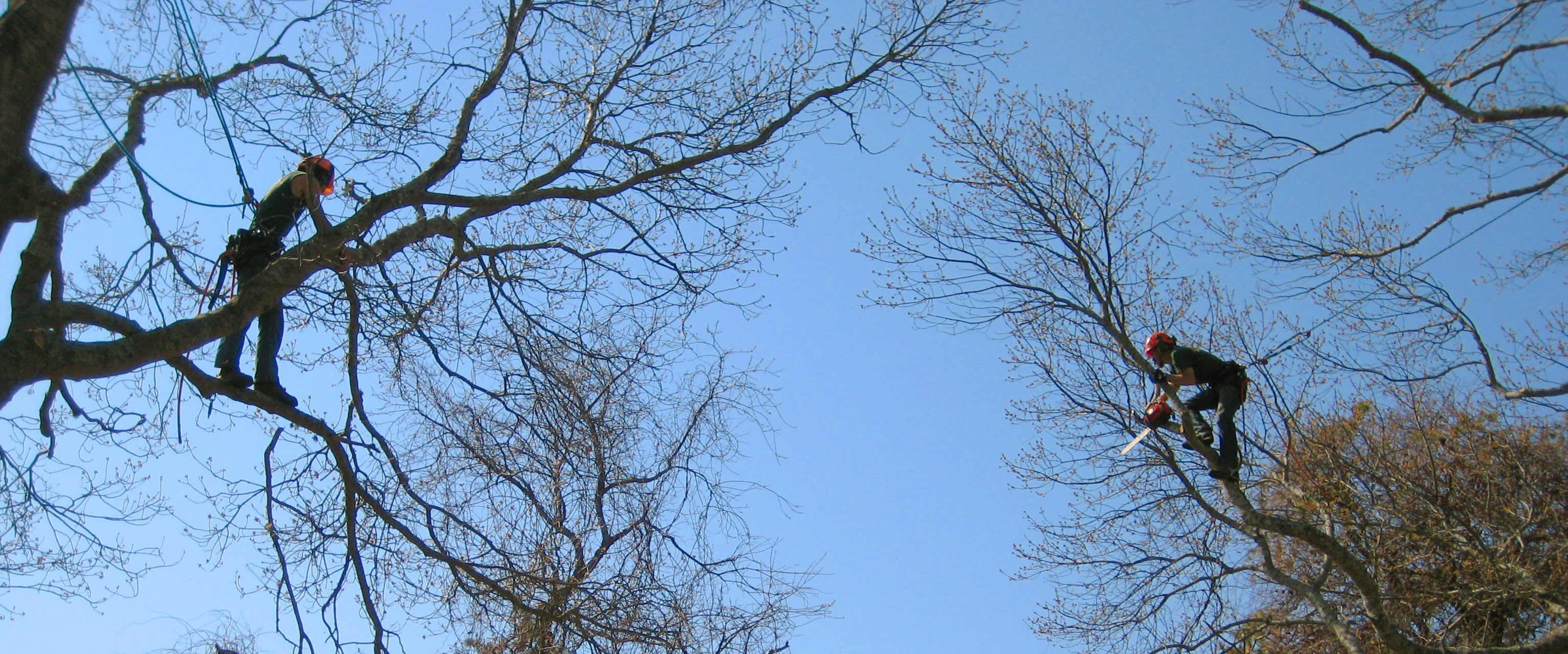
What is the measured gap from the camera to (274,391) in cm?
588

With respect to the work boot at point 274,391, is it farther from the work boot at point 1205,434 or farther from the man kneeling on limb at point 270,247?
the work boot at point 1205,434

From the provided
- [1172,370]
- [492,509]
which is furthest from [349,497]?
[1172,370]

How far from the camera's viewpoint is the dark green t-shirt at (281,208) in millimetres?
6125

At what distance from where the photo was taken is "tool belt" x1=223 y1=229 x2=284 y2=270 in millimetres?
6027

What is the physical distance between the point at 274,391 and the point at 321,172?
1.24 m

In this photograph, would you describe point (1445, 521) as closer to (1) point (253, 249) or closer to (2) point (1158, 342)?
(2) point (1158, 342)

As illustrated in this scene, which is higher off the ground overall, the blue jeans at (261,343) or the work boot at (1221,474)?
the blue jeans at (261,343)

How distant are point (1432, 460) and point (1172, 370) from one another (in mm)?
2044

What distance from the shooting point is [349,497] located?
6.14m

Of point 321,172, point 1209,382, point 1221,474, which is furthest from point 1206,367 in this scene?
point 321,172

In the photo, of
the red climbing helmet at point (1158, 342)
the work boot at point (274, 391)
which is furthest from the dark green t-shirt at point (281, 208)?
the red climbing helmet at point (1158, 342)

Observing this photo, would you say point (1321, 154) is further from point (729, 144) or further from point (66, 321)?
point (66, 321)

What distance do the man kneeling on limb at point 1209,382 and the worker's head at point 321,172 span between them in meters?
5.42

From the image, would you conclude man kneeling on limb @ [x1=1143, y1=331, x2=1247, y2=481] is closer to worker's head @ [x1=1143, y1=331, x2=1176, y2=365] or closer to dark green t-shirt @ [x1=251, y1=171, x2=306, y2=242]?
worker's head @ [x1=1143, y1=331, x2=1176, y2=365]
